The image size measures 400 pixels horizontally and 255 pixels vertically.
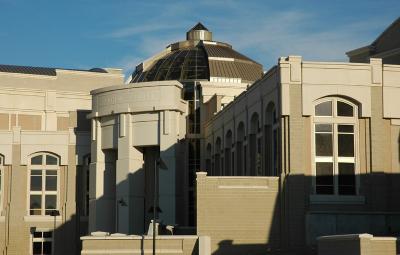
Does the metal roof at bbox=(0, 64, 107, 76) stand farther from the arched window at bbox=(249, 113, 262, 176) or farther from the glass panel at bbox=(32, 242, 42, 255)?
the arched window at bbox=(249, 113, 262, 176)

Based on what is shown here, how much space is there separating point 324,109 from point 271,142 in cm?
513

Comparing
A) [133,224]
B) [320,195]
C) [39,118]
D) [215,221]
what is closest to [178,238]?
[215,221]

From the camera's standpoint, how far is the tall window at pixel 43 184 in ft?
252

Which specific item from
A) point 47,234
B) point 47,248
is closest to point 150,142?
point 47,234

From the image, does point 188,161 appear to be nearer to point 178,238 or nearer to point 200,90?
point 200,90

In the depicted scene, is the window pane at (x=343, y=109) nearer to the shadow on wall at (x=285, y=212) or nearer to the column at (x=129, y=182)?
the shadow on wall at (x=285, y=212)

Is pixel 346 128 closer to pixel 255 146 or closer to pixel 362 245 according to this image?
pixel 255 146

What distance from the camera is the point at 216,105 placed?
74.6 meters

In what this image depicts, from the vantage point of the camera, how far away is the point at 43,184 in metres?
77.2

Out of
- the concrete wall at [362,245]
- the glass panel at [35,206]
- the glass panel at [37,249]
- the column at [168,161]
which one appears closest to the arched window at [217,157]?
the column at [168,161]

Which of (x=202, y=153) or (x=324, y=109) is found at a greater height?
(x=324, y=109)

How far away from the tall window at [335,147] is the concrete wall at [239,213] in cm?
284

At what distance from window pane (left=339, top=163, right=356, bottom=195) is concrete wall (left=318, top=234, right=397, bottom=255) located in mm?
11707

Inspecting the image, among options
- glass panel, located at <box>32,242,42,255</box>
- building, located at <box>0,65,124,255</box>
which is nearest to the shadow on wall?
building, located at <box>0,65,124,255</box>
